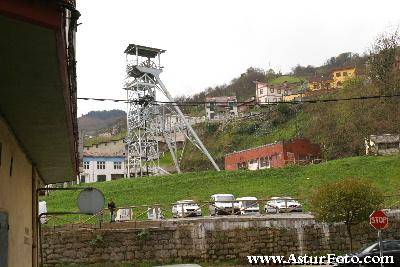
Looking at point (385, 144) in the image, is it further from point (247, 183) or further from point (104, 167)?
point (104, 167)

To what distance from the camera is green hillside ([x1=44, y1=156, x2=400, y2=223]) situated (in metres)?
42.0

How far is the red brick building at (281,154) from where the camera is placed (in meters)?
61.7

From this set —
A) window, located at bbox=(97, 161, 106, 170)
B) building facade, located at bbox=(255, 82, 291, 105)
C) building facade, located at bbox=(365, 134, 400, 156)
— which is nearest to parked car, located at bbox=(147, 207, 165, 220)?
building facade, located at bbox=(365, 134, 400, 156)

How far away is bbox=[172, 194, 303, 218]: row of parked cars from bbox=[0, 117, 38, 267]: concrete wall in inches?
922

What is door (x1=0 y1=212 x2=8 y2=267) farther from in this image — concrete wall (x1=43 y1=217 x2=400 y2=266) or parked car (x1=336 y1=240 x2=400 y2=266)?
concrete wall (x1=43 y1=217 x2=400 y2=266)

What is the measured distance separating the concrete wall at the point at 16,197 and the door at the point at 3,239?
100 millimetres

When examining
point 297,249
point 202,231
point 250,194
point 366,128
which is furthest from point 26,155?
point 366,128

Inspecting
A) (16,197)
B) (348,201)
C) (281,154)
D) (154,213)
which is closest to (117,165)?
(281,154)

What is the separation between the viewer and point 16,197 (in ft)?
24.0

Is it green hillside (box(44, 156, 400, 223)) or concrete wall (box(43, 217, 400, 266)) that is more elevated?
green hillside (box(44, 156, 400, 223))

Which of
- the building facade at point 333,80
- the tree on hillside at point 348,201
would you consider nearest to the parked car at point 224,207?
the tree on hillside at point 348,201

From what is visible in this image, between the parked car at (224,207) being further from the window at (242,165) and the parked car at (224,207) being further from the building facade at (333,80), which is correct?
the building facade at (333,80)

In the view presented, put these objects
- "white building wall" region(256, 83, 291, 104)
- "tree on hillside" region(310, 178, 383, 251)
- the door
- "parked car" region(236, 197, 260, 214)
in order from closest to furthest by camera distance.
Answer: the door → "tree on hillside" region(310, 178, 383, 251) → "parked car" region(236, 197, 260, 214) → "white building wall" region(256, 83, 291, 104)

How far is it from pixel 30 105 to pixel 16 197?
2288 millimetres
